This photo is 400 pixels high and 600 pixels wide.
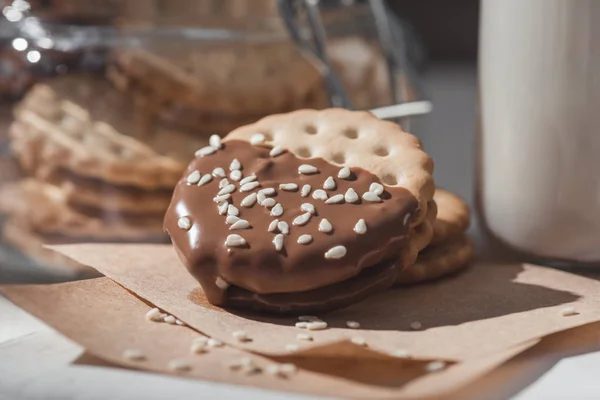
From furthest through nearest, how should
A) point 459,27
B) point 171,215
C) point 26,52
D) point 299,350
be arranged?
point 459,27 → point 26,52 → point 171,215 → point 299,350

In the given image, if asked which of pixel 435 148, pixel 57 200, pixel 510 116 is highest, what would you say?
pixel 510 116

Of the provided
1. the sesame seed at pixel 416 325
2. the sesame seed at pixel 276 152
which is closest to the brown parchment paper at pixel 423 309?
the sesame seed at pixel 416 325

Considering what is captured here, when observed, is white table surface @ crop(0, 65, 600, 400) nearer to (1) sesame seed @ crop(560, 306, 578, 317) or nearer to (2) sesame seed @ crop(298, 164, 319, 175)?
(1) sesame seed @ crop(560, 306, 578, 317)

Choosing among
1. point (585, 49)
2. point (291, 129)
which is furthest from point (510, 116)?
point (291, 129)

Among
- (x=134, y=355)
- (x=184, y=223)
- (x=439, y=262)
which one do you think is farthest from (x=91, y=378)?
(x=439, y=262)

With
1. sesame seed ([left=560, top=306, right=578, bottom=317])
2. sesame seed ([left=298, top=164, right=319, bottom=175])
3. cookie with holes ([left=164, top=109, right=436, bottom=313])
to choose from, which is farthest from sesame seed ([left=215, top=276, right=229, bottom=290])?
sesame seed ([left=560, top=306, right=578, bottom=317])

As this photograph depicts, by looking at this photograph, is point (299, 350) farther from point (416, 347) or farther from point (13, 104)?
point (13, 104)
